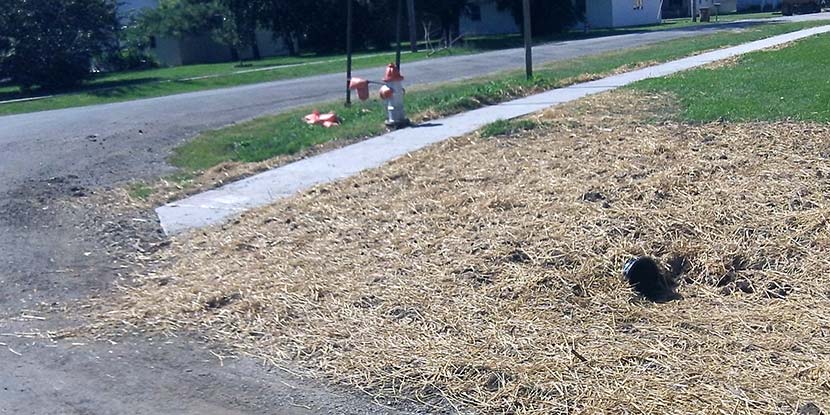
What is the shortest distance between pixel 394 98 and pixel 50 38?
24.0 m

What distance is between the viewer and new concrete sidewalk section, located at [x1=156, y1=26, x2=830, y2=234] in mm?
10242

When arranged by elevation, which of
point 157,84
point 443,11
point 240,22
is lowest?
point 157,84

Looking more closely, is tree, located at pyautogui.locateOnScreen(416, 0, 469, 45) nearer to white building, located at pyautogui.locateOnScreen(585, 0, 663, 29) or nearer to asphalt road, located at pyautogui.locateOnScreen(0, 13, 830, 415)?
white building, located at pyautogui.locateOnScreen(585, 0, 663, 29)

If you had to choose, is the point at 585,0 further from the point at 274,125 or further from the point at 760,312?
the point at 760,312

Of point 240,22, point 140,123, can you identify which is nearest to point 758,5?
point 240,22

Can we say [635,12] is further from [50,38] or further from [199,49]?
[50,38]

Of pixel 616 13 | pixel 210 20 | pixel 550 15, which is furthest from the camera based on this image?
pixel 616 13

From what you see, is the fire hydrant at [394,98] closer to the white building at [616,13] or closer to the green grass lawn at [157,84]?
the green grass lawn at [157,84]

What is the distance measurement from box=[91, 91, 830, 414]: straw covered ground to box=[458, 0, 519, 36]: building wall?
51435mm

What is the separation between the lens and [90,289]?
8031 mm

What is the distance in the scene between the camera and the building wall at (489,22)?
60.7 m

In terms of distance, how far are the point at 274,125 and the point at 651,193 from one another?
988 cm

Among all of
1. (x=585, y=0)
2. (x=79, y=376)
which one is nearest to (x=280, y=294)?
(x=79, y=376)

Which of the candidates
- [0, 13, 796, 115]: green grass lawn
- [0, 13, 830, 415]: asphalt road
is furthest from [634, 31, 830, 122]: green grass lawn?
[0, 13, 796, 115]: green grass lawn
